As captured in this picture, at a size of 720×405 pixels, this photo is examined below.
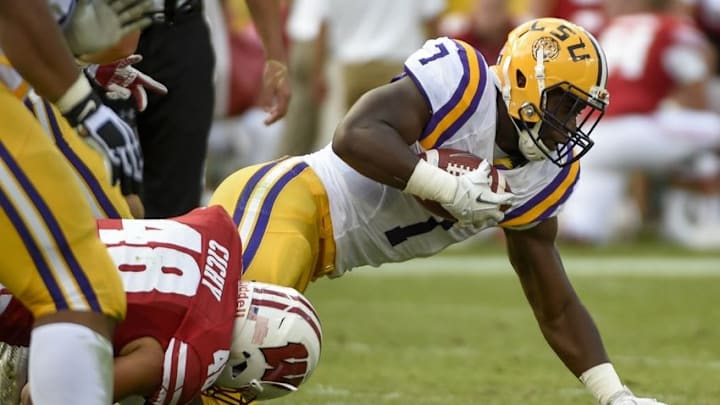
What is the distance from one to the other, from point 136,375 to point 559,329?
1364 millimetres

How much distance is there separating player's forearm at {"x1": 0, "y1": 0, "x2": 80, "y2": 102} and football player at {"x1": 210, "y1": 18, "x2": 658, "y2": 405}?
3.85ft

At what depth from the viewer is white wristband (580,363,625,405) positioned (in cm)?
383

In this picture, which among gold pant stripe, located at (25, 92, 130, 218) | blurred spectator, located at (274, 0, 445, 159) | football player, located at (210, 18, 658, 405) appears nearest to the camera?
gold pant stripe, located at (25, 92, 130, 218)

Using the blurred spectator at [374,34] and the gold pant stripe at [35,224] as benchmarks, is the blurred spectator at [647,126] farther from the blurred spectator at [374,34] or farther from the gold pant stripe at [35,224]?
the gold pant stripe at [35,224]

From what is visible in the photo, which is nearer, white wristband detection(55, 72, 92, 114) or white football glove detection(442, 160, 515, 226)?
white wristband detection(55, 72, 92, 114)

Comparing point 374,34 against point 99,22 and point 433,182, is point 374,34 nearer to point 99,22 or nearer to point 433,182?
point 433,182

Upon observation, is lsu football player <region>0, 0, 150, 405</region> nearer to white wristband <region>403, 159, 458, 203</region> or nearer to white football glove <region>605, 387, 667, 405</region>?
white wristband <region>403, 159, 458, 203</region>

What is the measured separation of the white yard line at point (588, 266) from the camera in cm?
791

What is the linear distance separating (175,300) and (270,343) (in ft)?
0.83

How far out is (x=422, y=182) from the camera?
364 cm

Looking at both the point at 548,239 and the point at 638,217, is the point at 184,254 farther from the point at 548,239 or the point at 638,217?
the point at 638,217

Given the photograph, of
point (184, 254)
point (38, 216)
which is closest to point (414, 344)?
point (184, 254)

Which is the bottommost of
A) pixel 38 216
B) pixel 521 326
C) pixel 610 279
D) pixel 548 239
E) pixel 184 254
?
pixel 610 279

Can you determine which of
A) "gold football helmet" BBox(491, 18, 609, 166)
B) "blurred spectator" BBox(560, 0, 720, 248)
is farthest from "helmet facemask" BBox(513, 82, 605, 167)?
"blurred spectator" BBox(560, 0, 720, 248)
